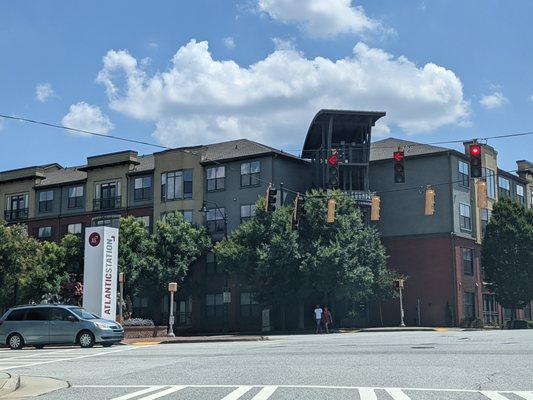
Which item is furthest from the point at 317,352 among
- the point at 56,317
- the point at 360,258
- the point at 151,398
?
the point at 360,258

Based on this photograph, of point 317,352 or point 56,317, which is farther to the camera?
point 56,317

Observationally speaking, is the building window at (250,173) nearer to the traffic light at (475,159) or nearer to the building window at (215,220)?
the building window at (215,220)

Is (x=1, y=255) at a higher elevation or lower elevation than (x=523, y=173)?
lower

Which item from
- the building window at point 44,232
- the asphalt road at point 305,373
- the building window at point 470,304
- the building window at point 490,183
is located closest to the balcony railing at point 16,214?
the building window at point 44,232

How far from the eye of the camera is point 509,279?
49500mm

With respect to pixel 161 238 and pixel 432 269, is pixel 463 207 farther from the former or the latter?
pixel 161 238

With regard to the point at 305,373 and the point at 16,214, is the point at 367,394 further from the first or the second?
the point at 16,214

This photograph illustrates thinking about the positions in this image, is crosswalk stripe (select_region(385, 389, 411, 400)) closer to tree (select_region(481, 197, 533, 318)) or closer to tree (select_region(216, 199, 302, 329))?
tree (select_region(216, 199, 302, 329))

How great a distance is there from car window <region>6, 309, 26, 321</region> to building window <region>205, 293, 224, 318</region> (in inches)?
985

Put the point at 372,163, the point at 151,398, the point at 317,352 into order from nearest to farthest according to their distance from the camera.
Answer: the point at 151,398
the point at 317,352
the point at 372,163

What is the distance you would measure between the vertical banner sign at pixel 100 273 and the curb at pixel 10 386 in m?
19.5

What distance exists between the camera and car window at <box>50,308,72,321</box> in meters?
28.1

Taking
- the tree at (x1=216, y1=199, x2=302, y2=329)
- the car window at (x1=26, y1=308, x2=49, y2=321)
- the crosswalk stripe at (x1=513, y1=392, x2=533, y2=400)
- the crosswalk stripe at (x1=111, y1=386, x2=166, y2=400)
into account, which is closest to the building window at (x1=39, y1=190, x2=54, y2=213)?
the tree at (x1=216, y1=199, x2=302, y2=329)

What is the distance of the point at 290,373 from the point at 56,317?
16.1m
